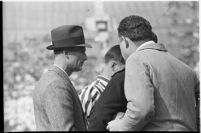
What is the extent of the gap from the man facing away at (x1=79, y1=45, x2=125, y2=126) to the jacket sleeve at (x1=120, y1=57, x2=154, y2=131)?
876 mm

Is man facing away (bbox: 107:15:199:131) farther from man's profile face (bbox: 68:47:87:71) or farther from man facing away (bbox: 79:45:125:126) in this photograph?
man facing away (bbox: 79:45:125:126)

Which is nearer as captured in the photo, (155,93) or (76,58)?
(155,93)

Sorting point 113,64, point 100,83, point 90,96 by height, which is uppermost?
point 113,64

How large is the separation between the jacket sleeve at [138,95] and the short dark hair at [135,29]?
25 cm

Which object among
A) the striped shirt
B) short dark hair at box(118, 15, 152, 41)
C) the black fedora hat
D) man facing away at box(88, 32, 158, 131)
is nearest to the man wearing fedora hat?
the black fedora hat

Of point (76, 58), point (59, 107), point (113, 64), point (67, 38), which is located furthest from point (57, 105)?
point (113, 64)

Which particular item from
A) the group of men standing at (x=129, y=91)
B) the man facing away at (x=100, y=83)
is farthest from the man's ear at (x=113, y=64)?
the group of men standing at (x=129, y=91)

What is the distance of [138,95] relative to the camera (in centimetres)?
250

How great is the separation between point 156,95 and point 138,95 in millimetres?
151

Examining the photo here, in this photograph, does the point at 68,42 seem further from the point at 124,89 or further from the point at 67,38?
the point at 124,89

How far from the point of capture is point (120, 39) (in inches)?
113

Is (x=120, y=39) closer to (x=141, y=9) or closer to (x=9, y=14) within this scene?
(x=141, y=9)

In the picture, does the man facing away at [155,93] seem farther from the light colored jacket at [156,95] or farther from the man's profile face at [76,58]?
the man's profile face at [76,58]

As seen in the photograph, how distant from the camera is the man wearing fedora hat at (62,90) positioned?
2.51 meters
